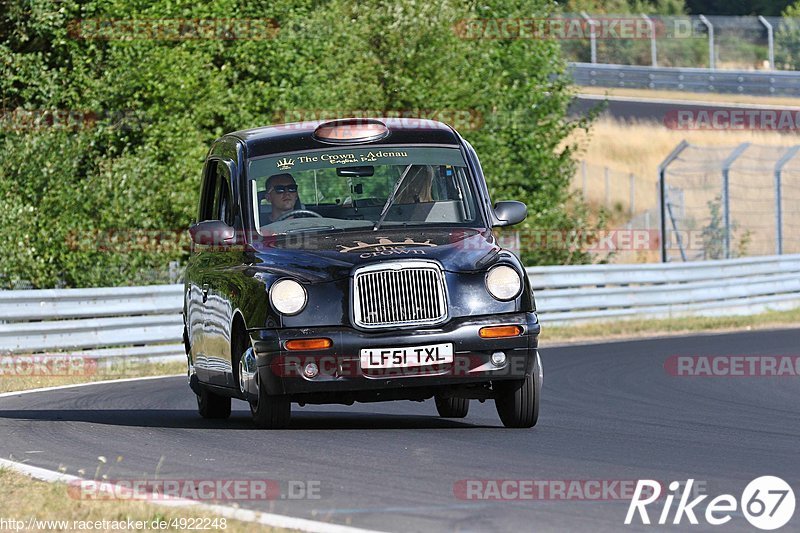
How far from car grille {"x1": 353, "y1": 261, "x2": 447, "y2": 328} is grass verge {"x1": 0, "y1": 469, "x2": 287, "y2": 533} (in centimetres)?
247

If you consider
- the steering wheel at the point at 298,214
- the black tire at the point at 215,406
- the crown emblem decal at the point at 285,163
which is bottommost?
the black tire at the point at 215,406

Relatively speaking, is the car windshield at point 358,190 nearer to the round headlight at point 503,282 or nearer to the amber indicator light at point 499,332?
the round headlight at point 503,282

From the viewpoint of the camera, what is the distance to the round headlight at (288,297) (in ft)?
29.6

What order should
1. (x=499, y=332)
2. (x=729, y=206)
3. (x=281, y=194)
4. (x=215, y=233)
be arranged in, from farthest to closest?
(x=729, y=206), (x=281, y=194), (x=215, y=233), (x=499, y=332)

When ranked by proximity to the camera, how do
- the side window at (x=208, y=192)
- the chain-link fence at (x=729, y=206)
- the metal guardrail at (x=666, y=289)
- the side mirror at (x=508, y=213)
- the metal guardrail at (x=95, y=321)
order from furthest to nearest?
the chain-link fence at (x=729, y=206)
the metal guardrail at (x=666, y=289)
the metal guardrail at (x=95, y=321)
the side window at (x=208, y=192)
the side mirror at (x=508, y=213)

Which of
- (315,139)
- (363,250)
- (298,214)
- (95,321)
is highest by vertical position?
(315,139)

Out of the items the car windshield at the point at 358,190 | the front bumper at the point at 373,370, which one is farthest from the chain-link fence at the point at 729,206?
the front bumper at the point at 373,370

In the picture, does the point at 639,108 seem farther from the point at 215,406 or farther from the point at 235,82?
the point at 215,406

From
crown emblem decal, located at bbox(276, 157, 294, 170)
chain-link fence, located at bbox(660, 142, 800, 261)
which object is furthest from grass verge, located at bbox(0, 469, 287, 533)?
chain-link fence, located at bbox(660, 142, 800, 261)

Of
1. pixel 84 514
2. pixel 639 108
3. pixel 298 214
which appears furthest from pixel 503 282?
pixel 639 108

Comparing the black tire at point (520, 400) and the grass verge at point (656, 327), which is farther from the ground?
the black tire at point (520, 400)

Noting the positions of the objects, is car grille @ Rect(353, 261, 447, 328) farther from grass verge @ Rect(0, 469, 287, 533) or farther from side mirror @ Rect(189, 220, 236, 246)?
grass verge @ Rect(0, 469, 287, 533)

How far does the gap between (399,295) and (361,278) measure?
0.24m

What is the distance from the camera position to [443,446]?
8523 millimetres
